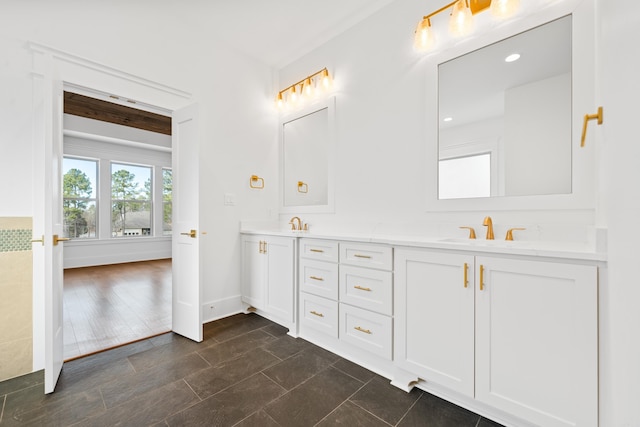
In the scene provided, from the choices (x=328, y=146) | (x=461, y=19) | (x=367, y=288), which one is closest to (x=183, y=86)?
(x=328, y=146)

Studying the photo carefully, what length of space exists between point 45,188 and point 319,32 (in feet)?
8.70

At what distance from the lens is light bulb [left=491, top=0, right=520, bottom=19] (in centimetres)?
173

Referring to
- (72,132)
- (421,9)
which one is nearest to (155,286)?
(72,132)

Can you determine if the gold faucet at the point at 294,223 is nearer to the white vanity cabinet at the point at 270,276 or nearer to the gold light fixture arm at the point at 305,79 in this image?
the white vanity cabinet at the point at 270,276

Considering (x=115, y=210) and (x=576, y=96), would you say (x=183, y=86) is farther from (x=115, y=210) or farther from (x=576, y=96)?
(x=115, y=210)

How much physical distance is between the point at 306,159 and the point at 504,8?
202cm

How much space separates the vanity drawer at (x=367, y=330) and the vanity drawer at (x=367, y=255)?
1.08 feet

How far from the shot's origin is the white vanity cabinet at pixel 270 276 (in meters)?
2.47

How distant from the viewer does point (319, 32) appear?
9.28 ft

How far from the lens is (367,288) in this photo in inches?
75.7

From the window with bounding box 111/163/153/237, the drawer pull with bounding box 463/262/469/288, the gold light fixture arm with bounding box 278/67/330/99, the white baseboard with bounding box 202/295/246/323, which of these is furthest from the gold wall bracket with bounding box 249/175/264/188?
the window with bounding box 111/163/153/237

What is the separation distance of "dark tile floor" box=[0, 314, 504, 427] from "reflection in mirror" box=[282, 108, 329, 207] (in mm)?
1562

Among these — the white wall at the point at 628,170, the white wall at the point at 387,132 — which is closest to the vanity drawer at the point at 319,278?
the white wall at the point at 387,132

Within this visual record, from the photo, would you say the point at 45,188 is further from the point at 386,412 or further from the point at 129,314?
the point at 386,412
